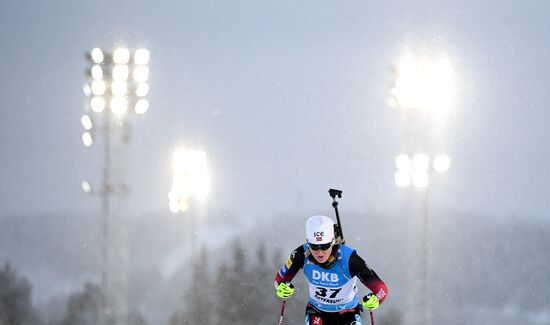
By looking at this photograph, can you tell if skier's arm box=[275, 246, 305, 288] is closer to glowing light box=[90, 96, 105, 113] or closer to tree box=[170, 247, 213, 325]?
glowing light box=[90, 96, 105, 113]

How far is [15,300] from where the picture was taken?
4991 centimetres

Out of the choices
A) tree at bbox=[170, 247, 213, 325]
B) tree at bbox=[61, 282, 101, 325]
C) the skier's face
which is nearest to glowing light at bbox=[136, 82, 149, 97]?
tree at bbox=[170, 247, 213, 325]

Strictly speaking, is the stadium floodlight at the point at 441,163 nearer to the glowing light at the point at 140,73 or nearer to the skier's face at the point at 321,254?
the glowing light at the point at 140,73

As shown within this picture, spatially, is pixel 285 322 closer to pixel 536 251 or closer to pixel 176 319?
pixel 176 319

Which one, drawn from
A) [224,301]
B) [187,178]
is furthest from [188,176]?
[224,301]

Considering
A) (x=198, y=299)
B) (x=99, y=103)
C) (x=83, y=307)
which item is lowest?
(x=83, y=307)

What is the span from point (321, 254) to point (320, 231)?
381 mm

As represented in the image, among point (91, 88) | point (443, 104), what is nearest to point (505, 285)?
point (443, 104)

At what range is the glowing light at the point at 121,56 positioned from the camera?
95.9 feet

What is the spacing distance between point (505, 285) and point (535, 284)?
306 cm

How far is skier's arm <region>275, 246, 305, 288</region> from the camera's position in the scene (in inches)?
478

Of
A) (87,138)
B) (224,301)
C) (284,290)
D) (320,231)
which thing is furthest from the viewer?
(224,301)

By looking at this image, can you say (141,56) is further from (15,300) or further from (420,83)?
→ (15,300)

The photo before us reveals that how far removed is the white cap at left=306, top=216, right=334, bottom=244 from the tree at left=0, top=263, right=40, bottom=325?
38084 millimetres
